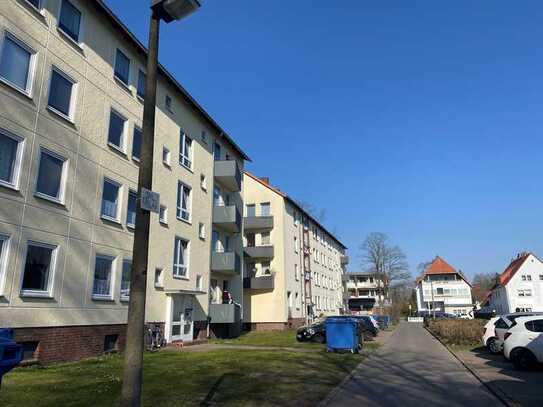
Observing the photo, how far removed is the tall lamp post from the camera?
4.94m

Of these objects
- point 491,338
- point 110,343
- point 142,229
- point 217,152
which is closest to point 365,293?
point 217,152

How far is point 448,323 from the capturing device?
26.1 metres

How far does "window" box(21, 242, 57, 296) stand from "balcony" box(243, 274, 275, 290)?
24.6 m

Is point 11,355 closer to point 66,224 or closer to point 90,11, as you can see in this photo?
point 66,224

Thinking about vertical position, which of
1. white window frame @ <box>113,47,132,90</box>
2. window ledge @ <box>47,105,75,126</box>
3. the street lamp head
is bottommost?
the street lamp head

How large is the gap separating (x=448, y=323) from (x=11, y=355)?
2592 centimetres

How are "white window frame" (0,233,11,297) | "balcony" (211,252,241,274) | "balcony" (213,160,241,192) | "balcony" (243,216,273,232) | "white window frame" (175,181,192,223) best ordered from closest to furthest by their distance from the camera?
"white window frame" (0,233,11,297) → "white window frame" (175,181,192,223) → "balcony" (211,252,241,274) → "balcony" (213,160,241,192) → "balcony" (243,216,273,232)

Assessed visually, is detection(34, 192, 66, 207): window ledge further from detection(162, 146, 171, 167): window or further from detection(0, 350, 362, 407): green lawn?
detection(162, 146, 171, 167): window

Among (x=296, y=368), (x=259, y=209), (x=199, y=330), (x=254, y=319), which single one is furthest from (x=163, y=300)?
(x=259, y=209)

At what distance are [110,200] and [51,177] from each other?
3499mm

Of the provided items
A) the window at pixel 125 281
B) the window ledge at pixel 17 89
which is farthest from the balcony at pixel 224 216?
the window ledge at pixel 17 89

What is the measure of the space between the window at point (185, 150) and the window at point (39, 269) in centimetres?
1119

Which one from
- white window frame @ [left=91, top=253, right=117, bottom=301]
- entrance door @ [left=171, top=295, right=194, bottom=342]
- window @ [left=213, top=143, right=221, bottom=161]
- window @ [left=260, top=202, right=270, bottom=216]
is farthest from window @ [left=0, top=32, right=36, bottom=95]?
window @ [left=260, top=202, right=270, bottom=216]

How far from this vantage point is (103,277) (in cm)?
1750
